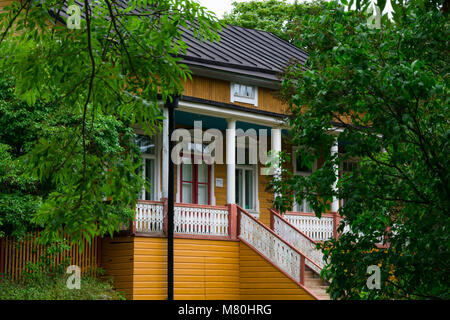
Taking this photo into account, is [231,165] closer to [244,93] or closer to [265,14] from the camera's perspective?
[244,93]

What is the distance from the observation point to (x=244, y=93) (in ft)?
63.5

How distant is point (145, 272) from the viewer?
1634 cm

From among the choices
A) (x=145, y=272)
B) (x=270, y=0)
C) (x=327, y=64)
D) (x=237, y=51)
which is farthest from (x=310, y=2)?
(x=327, y=64)

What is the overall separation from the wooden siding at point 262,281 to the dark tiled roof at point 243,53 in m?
4.64

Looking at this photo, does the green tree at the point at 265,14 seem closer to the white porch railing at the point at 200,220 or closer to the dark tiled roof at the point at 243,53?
the dark tiled roof at the point at 243,53

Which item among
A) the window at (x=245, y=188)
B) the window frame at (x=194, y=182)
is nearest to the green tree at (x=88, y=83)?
the window frame at (x=194, y=182)

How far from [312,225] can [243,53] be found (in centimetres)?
537

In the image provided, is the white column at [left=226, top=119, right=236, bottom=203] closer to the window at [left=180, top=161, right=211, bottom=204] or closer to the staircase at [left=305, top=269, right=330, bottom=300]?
the window at [left=180, top=161, right=211, bottom=204]

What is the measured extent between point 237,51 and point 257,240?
6.00 meters

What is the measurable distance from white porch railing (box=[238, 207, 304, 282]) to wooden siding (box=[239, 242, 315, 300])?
0.16 m

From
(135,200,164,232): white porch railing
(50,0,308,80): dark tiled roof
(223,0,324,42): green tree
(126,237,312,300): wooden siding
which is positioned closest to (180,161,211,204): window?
(126,237,312,300): wooden siding

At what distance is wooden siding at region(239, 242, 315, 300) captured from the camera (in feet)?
56.1

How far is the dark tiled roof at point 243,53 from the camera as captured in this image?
18516 mm

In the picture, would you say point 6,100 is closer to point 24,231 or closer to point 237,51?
point 24,231
